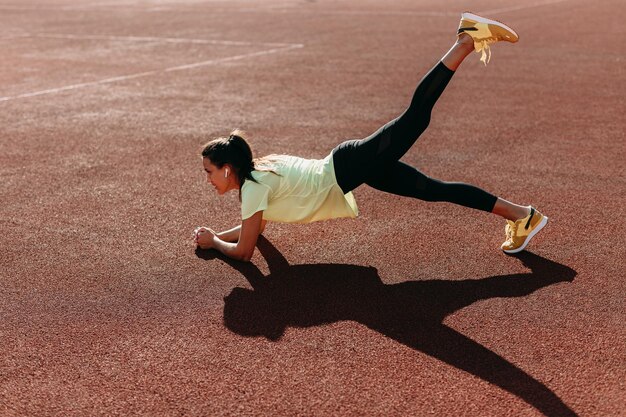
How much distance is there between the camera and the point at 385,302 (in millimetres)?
4941

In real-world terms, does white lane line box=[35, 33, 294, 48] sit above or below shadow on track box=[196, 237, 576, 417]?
below

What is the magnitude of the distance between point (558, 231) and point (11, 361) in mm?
3844

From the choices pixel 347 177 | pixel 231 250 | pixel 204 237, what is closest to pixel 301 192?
pixel 347 177

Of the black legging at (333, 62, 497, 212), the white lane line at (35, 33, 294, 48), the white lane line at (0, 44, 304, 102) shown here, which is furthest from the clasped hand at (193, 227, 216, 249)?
the white lane line at (35, 33, 294, 48)

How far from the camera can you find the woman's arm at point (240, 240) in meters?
5.34

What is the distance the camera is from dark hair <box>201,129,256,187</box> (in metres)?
5.32

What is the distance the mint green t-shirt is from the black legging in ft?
0.31

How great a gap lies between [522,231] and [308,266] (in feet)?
4.81

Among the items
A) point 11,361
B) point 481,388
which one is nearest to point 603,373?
point 481,388

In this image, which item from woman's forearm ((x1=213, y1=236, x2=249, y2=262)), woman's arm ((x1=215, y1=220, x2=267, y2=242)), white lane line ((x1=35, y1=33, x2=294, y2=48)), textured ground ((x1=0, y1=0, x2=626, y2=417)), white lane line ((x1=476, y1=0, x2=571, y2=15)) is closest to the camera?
textured ground ((x1=0, y1=0, x2=626, y2=417))

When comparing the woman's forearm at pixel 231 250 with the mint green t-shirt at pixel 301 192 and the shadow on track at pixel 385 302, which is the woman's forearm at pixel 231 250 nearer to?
the shadow on track at pixel 385 302

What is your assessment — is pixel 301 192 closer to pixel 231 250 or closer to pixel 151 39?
pixel 231 250

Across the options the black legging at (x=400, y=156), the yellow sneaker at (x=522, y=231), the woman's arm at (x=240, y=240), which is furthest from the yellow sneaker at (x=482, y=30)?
the woman's arm at (x=240, y=240)

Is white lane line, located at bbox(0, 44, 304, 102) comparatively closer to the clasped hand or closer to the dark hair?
the clasped hand
